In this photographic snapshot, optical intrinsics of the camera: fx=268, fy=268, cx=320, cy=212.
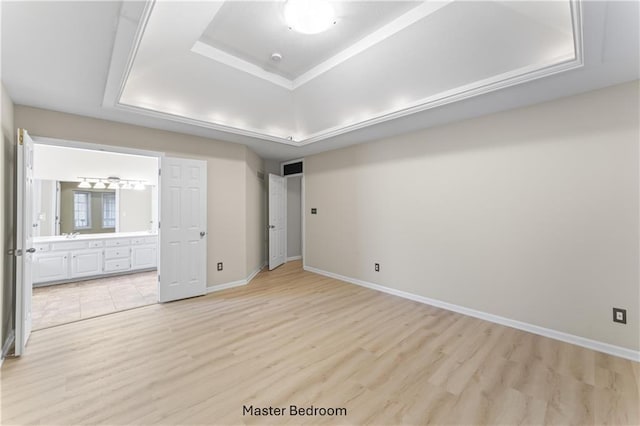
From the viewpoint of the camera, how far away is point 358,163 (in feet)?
15.3

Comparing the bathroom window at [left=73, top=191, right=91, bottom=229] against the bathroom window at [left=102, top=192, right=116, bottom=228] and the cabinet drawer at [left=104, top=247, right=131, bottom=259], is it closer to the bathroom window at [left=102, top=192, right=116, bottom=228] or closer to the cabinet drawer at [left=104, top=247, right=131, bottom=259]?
the bathroom window at [left=102, top=192, right=116, bottom=228]

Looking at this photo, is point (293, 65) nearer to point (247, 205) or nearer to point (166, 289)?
point (247, 205)

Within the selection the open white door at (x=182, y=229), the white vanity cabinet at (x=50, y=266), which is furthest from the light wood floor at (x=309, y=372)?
the white vanity cabinet at (x=50, y=266)

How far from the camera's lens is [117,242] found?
525 cm

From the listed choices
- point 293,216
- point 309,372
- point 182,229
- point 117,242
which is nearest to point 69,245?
point 117,242

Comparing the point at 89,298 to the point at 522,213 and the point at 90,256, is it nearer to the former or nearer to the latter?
the point at 90,256

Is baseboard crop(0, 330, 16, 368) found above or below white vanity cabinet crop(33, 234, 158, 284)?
below

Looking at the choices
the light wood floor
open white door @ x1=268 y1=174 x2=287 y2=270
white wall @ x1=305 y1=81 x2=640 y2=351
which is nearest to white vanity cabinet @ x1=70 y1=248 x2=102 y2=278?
the light wood floor

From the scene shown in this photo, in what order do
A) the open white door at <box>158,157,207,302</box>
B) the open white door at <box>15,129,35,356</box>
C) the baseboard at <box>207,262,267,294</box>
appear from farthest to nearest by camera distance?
the baseboard at <box>207,262,267,294</box> → the open white door at <box>158,157,207,302</box> → the open white door at <box>15,129,35,356</box>

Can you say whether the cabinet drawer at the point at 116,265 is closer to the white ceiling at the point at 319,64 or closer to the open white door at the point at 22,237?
the open white door at the point at 22,237

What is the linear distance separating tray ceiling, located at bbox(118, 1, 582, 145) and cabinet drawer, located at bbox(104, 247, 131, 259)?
11.2 ft

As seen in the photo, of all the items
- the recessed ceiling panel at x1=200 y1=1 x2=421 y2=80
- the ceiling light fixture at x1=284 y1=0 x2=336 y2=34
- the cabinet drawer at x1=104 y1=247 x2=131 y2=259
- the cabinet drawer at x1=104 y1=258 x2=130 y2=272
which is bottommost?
the cabinet drawer at x1=104 y1=258 x2=130 y2=272

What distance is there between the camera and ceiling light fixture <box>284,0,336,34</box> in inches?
89.9

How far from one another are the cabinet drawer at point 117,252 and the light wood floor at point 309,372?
2.47 metres
